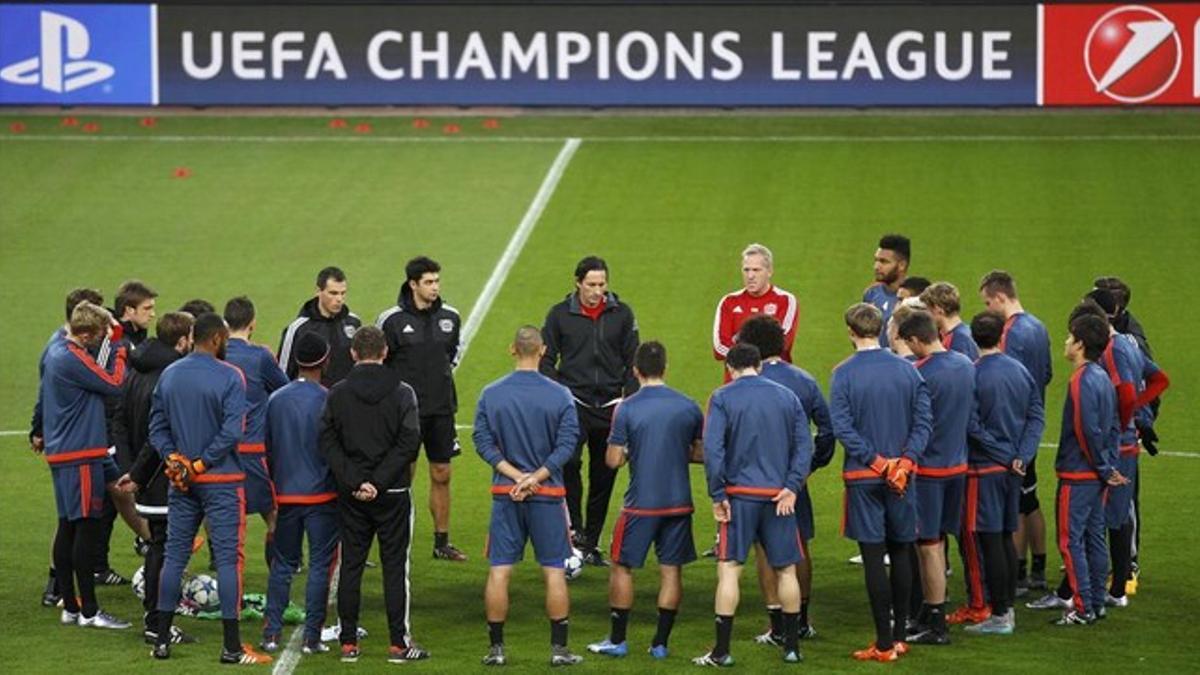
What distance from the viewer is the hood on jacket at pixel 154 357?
576 inches

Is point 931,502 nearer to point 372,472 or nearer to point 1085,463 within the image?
point 1085,463

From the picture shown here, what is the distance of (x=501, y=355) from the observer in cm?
2422

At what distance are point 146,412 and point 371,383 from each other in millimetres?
1666

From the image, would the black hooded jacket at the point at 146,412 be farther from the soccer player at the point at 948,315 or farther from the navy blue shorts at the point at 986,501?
the navy blue shorts at the point at 986,501

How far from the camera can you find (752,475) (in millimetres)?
13992

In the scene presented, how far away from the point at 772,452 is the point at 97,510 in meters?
4.61

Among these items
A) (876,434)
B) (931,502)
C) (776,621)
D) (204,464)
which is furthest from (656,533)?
(204,464)

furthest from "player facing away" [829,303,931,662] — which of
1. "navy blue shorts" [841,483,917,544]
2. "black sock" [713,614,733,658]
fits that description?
"black sock" [713,614,733,658]

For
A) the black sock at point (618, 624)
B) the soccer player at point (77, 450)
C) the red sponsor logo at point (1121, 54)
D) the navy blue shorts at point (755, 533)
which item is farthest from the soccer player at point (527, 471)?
the red sponsor logo at point (1121, 54)

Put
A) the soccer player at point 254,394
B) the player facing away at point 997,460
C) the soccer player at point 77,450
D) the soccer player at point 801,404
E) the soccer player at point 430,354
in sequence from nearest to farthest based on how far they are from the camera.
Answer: the soccer player at point 801,404, the player facing away at point 997,460, the soccer player at point 77,450, the soccer player at point 254,394, the soccer player at point 430,354

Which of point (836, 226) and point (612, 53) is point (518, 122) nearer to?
point (612, 53)

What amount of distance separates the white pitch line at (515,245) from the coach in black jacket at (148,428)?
854 cm

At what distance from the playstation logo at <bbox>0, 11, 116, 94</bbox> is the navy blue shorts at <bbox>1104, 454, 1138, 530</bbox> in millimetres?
20618

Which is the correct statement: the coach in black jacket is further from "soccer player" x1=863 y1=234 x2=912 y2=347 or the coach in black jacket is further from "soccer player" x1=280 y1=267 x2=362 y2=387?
"soccer player" x1=863 y1=234 x2=912 y2=347
